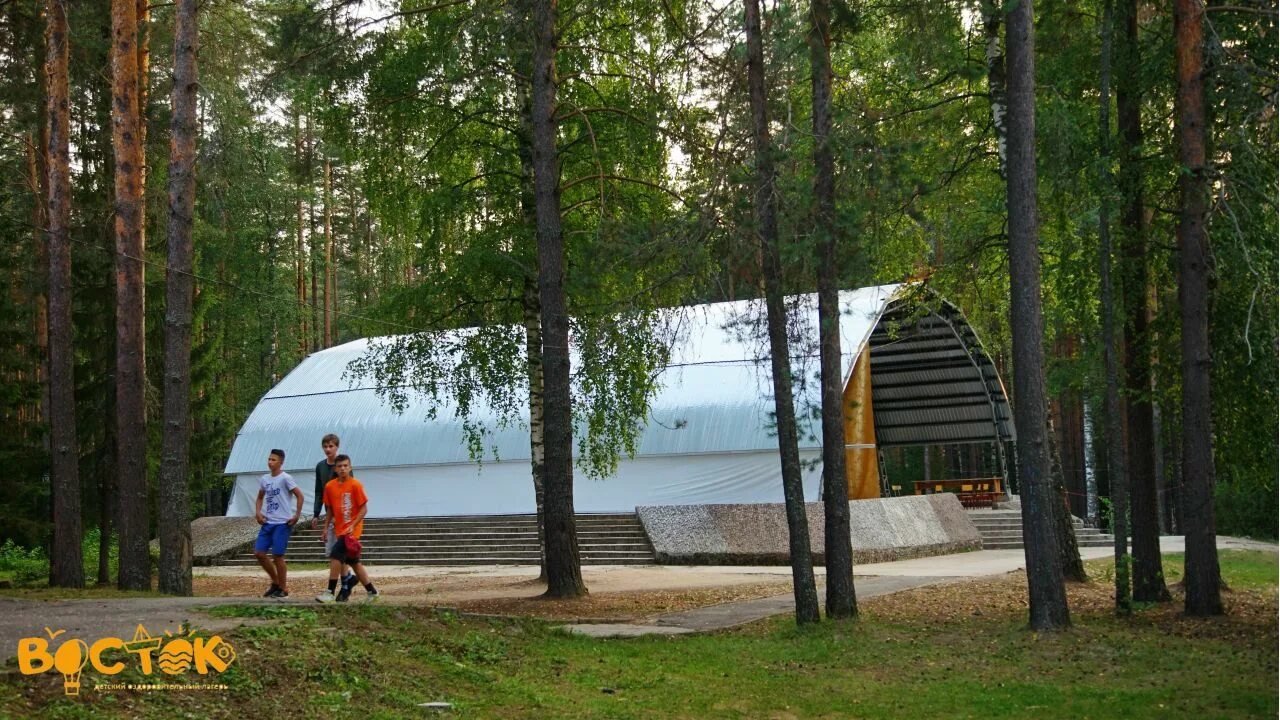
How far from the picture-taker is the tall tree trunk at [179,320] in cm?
1435

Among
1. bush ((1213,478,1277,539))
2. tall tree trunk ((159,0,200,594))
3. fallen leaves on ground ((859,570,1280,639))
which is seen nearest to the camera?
fallen leaves on ground ((859,570,1280,639))

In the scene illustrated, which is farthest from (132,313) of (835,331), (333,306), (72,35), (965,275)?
(333,306)

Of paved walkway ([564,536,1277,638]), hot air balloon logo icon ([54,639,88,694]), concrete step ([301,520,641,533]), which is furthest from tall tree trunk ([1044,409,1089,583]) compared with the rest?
hot air balloon logo icon ([54,639,88,694])

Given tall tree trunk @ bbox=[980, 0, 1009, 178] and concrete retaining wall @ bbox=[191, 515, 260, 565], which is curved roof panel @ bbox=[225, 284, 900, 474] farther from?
tall tree trunk @ bbox=[980, 0, 1009, 178]

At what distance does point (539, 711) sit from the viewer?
8.24 metres

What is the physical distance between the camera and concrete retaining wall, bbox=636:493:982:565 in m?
23.5

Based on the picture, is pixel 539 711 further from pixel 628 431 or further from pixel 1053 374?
pixel 1053 374

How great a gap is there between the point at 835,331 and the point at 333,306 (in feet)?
122

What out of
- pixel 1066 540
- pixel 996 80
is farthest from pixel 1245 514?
pixel 996 80

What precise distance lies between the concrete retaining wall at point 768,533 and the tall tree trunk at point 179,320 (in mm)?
11451

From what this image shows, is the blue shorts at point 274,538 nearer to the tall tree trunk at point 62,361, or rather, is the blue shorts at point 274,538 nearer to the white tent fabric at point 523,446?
the tall tree trunk at point 62,361

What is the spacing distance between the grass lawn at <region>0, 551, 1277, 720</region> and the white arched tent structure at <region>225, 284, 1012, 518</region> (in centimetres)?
1381

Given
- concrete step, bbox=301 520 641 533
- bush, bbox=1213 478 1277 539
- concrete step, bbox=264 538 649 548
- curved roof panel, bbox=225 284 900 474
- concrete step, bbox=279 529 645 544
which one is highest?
curved roof panel, bbox=225 284 900 474

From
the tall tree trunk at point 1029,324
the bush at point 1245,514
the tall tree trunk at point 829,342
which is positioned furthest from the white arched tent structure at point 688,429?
the tall tree trunk at point 1029,324
